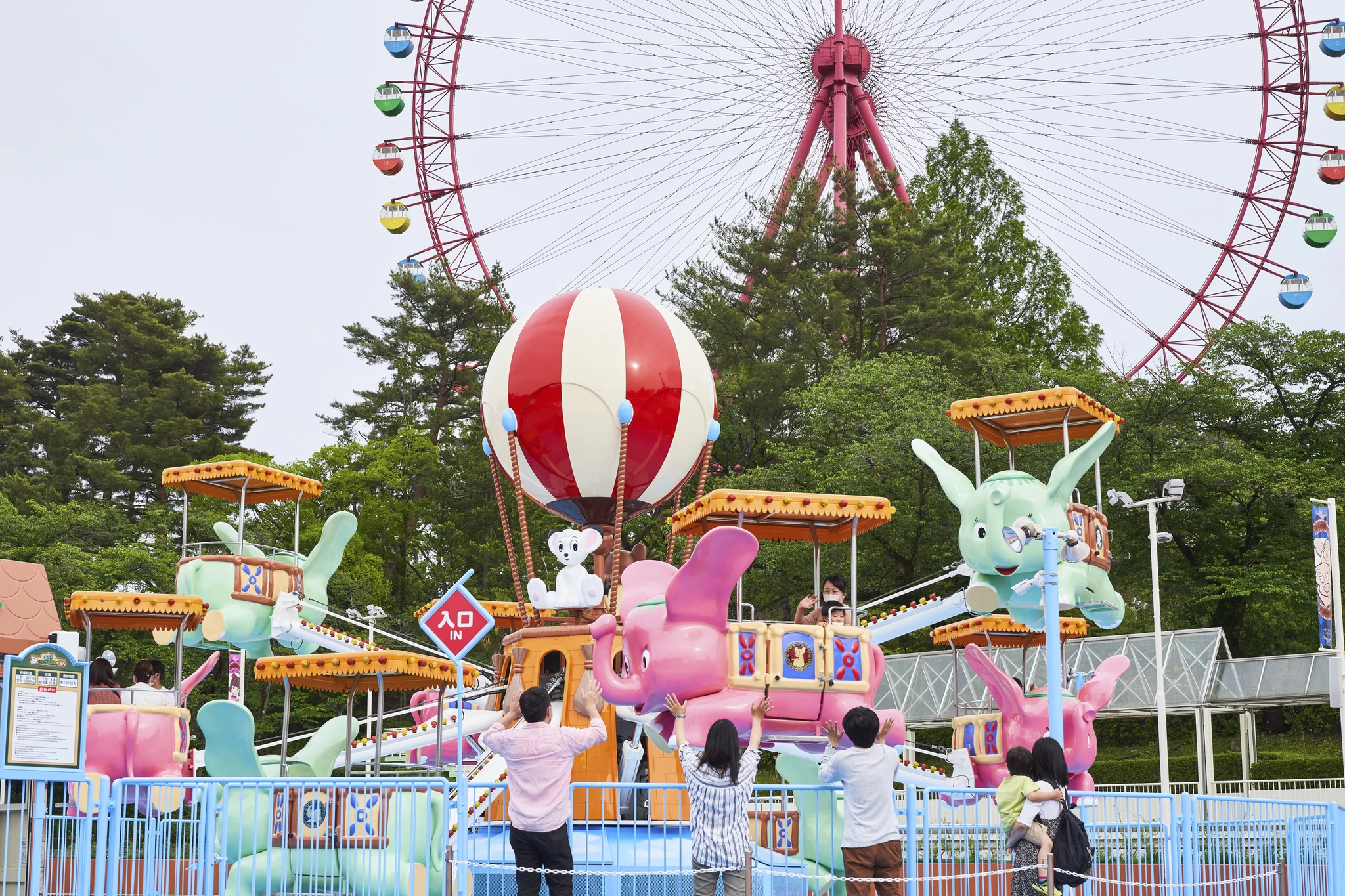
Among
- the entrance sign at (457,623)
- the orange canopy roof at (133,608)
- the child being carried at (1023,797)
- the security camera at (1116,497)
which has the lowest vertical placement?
the child being carried at (1023,797)

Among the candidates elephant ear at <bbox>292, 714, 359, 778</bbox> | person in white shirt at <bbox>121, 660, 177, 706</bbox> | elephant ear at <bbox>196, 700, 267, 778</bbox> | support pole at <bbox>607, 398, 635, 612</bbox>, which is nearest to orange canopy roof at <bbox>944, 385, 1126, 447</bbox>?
support pole at <bbox>607, 398, 635, 612</bbox>

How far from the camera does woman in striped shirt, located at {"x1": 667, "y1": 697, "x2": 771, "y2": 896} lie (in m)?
8.12

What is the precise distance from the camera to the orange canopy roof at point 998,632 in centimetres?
1928

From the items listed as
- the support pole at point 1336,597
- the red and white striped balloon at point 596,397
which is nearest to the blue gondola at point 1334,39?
the support pole at point 1336,597

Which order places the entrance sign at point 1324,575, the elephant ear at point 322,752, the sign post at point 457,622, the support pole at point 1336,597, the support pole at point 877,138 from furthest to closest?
1. the support pole at point 877,138
2. the support pole at point 1336,597
3. the entrance sign at point 1324,575
4. the elephant ear at point 322,752
5. the sign post at point 457,622

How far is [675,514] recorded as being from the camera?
14570mm

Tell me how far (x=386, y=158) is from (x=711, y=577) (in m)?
24.1

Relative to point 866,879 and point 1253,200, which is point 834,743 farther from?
point 1253,200

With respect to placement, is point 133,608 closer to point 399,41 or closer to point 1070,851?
point 1070,851

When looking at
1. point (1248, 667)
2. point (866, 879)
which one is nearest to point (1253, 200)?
point (1248, 667)

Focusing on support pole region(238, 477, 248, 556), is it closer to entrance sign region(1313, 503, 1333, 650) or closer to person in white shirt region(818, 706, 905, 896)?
person in white shirt region(818, 706, 905, 896)

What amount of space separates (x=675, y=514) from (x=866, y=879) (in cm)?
644

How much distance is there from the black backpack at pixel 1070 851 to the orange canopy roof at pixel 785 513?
16.7 feet

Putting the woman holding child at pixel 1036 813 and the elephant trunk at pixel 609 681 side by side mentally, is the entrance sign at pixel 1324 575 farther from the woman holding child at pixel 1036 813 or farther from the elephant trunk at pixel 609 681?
the woman holding child at pixel 1036 813
